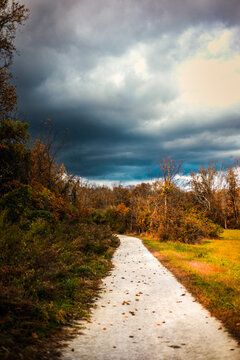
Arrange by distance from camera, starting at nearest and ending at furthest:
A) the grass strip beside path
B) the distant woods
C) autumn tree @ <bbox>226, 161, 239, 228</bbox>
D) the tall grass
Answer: the tall grass → the grass strip beside path → the distant woods → autumn tree @ <bbox>226, 161, 239, 228</bbox>

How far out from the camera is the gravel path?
392 centimetres

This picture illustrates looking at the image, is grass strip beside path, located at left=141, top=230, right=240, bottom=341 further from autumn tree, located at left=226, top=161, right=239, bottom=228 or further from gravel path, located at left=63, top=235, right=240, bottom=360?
autumn tree, located at left=226, top=161, right=239, bottom=228

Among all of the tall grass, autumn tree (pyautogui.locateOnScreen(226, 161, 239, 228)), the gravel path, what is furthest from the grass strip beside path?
autumn tree (pyautogui.locateOnScreen(226, 161, 239, 228))

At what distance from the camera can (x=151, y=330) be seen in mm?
4883

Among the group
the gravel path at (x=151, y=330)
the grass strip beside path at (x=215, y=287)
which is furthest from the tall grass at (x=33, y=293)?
the grass strip beside path at (x=215, y=287)

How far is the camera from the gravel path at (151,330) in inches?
154

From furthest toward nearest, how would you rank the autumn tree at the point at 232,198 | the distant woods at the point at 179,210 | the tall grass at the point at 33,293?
the autumn tree at the point at 232,198, the distant woods at the point at 179,210, the tall grass at the point at 33,293

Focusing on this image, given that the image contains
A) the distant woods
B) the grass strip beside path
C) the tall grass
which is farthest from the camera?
the distant woods

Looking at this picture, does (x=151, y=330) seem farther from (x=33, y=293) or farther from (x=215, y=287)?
(x=215, y=287)

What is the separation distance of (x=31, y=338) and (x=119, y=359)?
1.51m

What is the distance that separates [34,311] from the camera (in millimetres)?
4617

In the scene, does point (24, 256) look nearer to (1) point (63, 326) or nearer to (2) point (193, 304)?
(1) point (63, 326)

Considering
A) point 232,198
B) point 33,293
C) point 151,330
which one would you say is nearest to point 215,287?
point 151,330

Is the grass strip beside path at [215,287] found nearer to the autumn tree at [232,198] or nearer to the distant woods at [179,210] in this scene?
the distant woods at [179,210]
